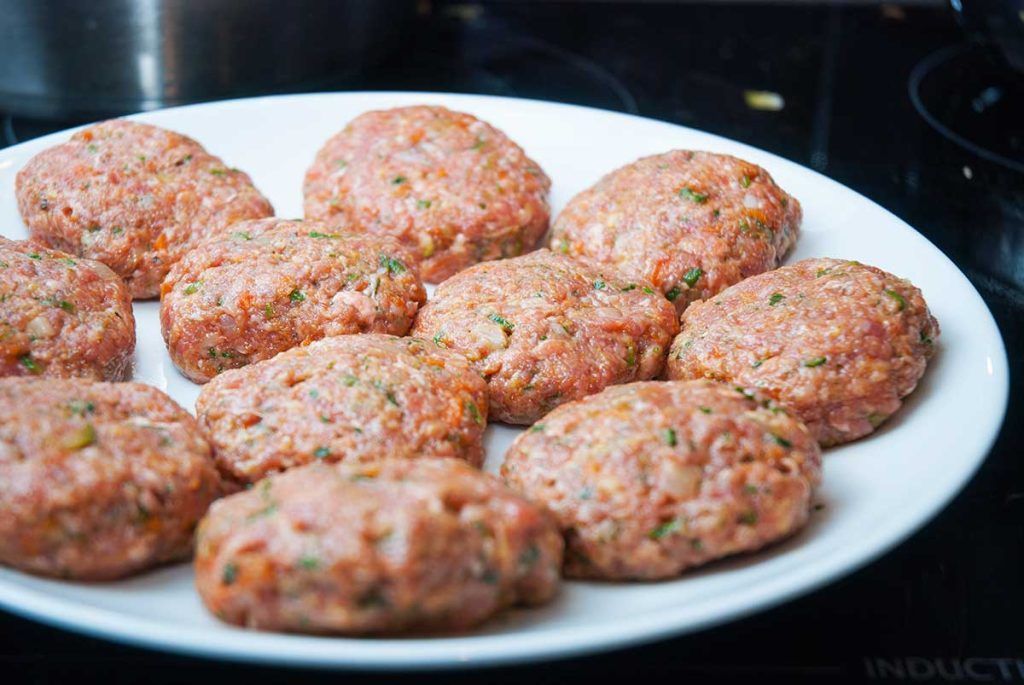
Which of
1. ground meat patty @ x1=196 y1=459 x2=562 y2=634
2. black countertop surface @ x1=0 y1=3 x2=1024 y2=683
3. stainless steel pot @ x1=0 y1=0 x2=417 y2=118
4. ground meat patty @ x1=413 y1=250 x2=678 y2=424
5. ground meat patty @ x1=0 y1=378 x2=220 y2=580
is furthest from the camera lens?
stainless steel pot @ x1=0 y1=0 x2=417 y2=118

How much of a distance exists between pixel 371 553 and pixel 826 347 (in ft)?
2.87

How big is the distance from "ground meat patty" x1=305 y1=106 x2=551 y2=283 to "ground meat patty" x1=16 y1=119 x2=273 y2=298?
0.64 feet

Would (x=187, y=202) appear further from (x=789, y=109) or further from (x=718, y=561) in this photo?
(x=789, y=109)

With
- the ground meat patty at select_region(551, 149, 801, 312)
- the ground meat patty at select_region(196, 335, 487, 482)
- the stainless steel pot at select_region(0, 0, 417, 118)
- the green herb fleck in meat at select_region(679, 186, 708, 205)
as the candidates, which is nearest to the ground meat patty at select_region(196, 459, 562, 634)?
the ground meat patty at select_region(196, 335, 487, 482)

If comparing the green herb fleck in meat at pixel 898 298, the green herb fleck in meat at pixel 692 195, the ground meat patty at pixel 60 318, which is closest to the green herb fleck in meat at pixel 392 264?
the ground meat patty at pixel 60 318

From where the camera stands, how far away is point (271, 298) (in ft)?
6.56

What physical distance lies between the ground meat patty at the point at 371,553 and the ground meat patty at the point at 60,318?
1.86 ft

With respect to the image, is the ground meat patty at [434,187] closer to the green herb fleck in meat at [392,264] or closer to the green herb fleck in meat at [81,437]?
the green herb fleck in meat at [392,264]

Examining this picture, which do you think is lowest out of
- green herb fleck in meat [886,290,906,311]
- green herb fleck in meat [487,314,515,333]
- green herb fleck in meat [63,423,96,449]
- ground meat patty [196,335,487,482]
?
ground meat patty [196,335,487,482]

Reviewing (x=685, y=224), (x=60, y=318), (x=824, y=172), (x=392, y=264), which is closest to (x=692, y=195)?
(x=685, y=224)

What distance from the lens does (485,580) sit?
4.60ft

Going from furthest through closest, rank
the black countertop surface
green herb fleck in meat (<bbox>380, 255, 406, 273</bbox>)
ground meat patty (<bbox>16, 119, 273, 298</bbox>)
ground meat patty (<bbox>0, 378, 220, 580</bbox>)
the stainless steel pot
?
the stainless steel pot → ground meat patty (<bbox>16, 119, 273, 298</bbox>) → green herb fleck in meat (<bbox>380, 255, 406, 273</bbox>) → the black countertop surface → ground meat patty (<bbox>0, 378, 220, 580</bbox>)

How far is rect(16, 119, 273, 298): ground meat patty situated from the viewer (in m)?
2.22

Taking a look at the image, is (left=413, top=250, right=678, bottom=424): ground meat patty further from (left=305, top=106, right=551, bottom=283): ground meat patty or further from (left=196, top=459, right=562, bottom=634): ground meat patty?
(left=196, top=459, right=562, bottom=634): ground meat patty
